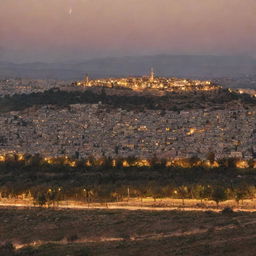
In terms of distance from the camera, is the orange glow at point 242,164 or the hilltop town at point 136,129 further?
the hilltop town at point 136,129

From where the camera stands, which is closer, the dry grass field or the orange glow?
the dry grass field

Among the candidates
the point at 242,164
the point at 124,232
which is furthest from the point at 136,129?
the point at 124,232

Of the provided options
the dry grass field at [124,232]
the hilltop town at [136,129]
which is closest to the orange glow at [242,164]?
the hilltop town at [136,129]

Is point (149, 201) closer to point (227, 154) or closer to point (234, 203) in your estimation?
point (234, 203)

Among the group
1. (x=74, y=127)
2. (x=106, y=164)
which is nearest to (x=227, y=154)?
(x=106, y=164)

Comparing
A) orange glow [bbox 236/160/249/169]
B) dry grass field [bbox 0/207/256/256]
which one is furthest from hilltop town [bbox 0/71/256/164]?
dry grass field [bbox 0/207/256/256]

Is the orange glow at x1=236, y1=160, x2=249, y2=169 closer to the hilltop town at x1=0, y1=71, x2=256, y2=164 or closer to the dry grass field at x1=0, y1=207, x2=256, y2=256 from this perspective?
the hilltop town at x1=0, y1=71, x2=256, y2=164

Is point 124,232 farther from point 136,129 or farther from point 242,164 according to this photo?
point 136,129

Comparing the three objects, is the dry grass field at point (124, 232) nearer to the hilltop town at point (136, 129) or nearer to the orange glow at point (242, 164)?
the orange glow at point (242, 164)
